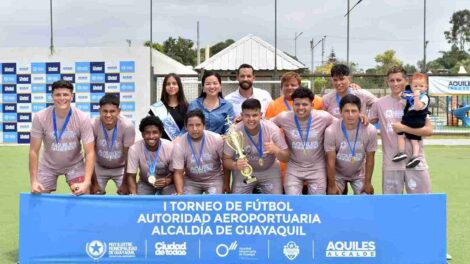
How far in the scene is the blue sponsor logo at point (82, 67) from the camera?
55.7ft

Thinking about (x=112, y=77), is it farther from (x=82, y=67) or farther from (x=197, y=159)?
(x=197, y=159)

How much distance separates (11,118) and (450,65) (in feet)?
240

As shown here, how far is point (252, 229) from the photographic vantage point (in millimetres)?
4816

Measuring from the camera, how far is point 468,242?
19.0 feet

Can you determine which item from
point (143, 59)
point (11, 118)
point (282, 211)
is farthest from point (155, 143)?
point (11, 118)

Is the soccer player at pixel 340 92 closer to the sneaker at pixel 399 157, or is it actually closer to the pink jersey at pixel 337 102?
the pink jersey at pixel 337 102

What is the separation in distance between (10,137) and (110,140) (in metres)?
12.7

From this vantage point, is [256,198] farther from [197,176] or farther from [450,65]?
[450,65]

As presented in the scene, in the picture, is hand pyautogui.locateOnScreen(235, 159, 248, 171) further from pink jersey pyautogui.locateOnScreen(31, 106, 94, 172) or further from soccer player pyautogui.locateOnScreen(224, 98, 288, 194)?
pink jersey pyautogui.locateOnScreen(31, 106, 94, 172)

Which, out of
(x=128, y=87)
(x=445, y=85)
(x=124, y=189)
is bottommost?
(x=124, y=189)

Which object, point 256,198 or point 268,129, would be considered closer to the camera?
point 256,198

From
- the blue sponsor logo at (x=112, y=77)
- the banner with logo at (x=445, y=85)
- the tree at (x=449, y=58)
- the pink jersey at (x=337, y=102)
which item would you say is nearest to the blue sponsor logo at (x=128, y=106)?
the blue sponsor logo at (x=112, y=77)

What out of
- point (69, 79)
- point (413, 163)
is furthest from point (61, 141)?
point (69, 79)

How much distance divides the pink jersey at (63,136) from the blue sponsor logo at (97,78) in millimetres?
11547
